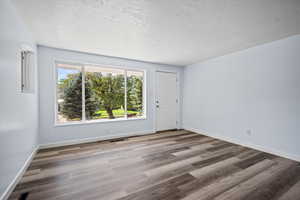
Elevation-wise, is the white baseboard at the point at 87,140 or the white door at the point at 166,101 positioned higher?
the white door at the point at 166,101

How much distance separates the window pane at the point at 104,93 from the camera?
3381 mm

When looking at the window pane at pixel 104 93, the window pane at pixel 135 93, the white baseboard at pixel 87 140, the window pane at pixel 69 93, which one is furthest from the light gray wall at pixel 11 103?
the window pane at pixel 135 93

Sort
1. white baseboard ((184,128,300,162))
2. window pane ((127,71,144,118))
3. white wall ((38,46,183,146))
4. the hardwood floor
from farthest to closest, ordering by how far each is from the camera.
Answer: window pane ((127,71,144,118)) → white wall ((38,46,183,146)) → white baseboard ((184,128,300,162)) → the hardwood floor

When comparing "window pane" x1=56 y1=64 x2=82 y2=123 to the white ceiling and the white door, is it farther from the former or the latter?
the white door

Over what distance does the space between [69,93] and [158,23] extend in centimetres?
264

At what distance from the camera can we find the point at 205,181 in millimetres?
1734

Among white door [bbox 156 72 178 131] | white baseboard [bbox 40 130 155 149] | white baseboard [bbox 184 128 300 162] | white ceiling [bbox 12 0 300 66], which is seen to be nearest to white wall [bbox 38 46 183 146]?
white baseboard [bbox 40 130 155 149]

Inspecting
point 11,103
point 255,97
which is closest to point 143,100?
point 255,97

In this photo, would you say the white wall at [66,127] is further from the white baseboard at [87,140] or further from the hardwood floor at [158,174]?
the hardwood floor at [158,174]

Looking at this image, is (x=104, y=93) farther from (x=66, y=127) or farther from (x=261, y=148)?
(x=261, y=148)

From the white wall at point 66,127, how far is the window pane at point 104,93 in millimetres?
243

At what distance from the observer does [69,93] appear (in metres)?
3.16

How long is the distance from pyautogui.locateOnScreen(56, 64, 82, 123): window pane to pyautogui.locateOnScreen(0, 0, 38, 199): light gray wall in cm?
110

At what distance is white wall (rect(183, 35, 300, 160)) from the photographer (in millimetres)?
2371
